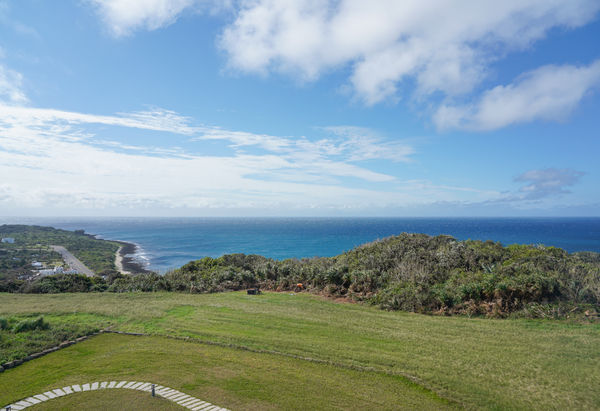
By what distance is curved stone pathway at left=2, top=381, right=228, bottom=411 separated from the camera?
21.8 ft

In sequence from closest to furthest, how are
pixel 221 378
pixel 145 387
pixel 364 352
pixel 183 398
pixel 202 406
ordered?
pixel 202 406, pixel 183 398, pixel 145 387, pixel 221 378, pixel 364 352

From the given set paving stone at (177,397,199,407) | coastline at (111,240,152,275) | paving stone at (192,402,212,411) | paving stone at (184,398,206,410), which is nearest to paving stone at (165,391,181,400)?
paving stone at (177,397,199,407)

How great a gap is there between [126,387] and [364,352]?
20.6ft

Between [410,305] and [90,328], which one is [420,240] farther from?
[90,328]

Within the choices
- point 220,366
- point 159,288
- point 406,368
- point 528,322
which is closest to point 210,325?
point 220,366

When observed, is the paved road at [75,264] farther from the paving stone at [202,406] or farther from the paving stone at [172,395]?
the paving stone at [202,406]

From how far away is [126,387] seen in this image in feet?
24.5

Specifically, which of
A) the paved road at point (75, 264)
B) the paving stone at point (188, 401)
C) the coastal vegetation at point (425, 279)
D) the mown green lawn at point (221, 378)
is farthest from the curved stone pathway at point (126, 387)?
the paved road at point (75, 264)

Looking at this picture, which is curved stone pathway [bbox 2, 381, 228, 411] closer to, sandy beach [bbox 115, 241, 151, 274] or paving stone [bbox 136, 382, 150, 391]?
paving stone [bbox 136, 382, 150, 391]

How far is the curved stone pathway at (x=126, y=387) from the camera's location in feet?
21.8

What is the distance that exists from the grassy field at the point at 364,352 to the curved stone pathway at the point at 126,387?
0.30 m

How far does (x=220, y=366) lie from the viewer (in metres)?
8.68

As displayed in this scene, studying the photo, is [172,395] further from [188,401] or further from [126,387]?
[126,387]

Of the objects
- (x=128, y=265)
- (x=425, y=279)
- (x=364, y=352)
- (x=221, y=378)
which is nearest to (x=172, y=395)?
(x=221, y=378)
